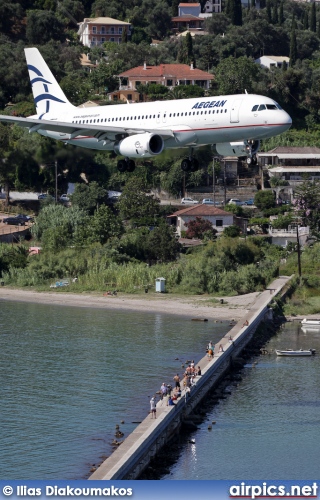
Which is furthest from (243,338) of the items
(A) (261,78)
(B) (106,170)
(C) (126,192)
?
(A) (261,78)

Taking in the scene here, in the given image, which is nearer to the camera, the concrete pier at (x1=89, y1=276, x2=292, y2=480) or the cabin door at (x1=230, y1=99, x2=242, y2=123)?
the concrete pier at (x1=89, y1=276, x2=292, y2=480)

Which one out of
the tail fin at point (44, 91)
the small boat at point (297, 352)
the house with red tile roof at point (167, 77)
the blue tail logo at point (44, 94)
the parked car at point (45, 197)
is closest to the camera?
the small boat at point (297, 352)

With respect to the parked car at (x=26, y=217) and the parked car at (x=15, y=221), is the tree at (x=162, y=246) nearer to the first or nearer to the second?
the parked car at (x=15, y=221)

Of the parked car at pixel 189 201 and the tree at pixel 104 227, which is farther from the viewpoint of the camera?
the parked car at pixel 189 201

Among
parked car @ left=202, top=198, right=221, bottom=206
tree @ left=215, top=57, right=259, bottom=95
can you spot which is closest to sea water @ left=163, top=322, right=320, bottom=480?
parked car @ left=202, top=198, right=221, bottom=206

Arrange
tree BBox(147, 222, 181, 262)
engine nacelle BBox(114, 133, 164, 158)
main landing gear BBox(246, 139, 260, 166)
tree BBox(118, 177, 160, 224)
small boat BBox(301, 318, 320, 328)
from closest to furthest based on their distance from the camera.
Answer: main landing gear BBox(246, 139, 260, 166)
engine nacelle BBox(114, 133, 164, 158)
small boat BBox(301, 318, 320, 328)
tree BBox(147, 222, 181, 262)
tree BBox(118, 177, 160, 224)

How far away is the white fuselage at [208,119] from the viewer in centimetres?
7669

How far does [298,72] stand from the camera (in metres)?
178

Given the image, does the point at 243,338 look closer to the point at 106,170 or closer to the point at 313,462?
the point at 313,462

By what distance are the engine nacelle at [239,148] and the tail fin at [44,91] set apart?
16347 millimetres

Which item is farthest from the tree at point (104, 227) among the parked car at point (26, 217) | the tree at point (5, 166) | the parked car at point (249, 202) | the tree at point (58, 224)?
the parked car at point (249, 202)

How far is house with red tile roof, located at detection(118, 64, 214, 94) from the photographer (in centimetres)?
17975

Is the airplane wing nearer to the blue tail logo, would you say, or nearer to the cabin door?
the cabin door

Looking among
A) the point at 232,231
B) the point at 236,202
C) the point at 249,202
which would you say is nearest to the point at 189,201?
the point at 236,202
